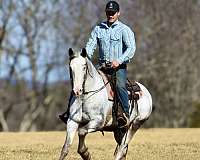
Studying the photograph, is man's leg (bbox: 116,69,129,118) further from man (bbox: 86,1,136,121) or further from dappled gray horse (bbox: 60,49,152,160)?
dappled gray horse (bbox: 60,49,152,160)

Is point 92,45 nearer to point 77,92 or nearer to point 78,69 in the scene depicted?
point 78,69

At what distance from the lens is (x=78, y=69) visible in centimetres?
1014

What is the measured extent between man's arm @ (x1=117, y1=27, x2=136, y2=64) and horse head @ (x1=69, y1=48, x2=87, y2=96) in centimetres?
101

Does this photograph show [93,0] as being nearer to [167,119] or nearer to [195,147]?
[167,119]

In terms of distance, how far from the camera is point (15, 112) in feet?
226

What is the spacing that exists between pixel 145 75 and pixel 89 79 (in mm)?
30357

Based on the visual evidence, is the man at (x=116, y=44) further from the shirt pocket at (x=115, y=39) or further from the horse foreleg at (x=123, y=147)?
the horse foreleg at (x=123, y=147)

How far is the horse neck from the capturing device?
10594mm

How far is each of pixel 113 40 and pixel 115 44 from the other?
0.27 feet

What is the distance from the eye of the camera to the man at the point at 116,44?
36.5ft

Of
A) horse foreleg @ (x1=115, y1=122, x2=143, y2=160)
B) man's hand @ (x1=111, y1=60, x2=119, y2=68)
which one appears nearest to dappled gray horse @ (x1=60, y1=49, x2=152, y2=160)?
man's hand @ (x1=111, y1=60, x2=119, y2=68)

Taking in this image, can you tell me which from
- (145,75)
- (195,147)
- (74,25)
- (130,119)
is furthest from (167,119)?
(130,119)

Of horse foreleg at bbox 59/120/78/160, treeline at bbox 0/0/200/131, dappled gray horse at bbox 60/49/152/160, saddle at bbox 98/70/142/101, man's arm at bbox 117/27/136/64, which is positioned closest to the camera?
dappled gray horse at bbox 60/49/152/160

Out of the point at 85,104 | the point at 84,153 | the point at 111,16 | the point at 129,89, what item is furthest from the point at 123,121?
the point at 111,16
